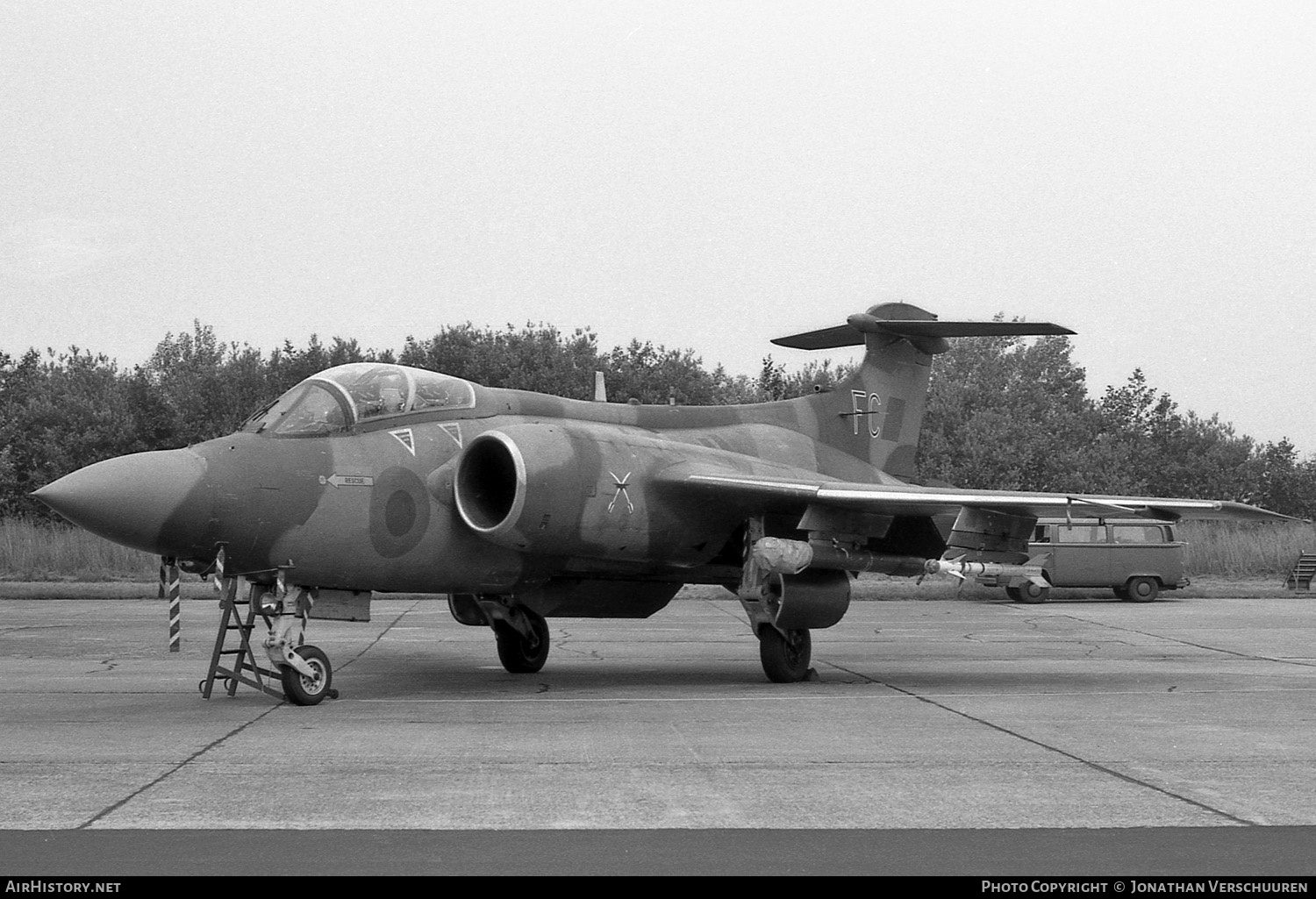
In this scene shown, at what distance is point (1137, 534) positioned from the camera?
2989 cm

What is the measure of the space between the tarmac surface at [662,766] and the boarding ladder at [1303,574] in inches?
732

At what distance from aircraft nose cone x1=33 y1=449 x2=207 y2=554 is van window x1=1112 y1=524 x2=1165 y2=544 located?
2390 centimetres

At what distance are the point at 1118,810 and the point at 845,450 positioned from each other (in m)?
10.3

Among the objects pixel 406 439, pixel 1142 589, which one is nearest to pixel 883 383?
pixel 406 439

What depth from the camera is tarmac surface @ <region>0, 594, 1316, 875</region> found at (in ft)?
18.3

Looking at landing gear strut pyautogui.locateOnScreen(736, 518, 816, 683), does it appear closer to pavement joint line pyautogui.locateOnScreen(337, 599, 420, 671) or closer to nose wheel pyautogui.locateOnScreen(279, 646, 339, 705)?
nose wheel pyautogui.locateOnScreen(279, 646, 339, 705)

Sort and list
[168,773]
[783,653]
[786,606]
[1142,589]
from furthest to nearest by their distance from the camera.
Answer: [1142,589] < [783,653] < [786,606] < [168,773]

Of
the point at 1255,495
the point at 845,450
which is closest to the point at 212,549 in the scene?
the point at 845,450

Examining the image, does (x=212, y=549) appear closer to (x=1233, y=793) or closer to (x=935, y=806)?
(x=935, y=806)

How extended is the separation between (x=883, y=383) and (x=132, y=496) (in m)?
10.3

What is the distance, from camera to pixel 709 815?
6.46 m

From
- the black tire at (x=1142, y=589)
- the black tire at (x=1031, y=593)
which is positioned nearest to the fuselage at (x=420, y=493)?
the black tire at (x=1031, y=593)

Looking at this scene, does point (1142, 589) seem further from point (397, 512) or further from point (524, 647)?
point (397, 512)

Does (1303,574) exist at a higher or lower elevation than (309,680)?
lower
